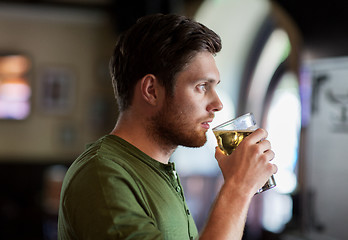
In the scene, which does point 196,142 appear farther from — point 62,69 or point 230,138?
point 62,69

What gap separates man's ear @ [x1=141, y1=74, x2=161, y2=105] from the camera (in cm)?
127

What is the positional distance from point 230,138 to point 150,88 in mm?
254

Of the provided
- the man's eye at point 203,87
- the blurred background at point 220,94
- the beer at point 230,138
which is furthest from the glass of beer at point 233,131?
the blurred background at point 220,94

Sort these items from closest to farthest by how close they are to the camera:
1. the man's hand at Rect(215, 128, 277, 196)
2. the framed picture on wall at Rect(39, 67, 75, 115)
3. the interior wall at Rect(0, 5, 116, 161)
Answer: the man's hand at Rect(215, 128, 277, 196) < the interior wall at Rect(0, 5, 116, 161) < the framed picture on wall at Rect(39, 67, 75, 115)

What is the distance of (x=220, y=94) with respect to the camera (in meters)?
5.23

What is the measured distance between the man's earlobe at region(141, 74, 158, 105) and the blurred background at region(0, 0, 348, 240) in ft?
4.18

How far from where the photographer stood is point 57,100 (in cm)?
721

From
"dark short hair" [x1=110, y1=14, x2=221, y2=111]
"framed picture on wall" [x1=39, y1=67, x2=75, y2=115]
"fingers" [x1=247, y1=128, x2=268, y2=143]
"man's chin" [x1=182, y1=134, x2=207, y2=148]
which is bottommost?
"man's chin" [x1=182, y1=134, x2=207, y2=148]

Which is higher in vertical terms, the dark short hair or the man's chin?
the dark short hair

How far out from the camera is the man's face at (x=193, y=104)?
1231mm

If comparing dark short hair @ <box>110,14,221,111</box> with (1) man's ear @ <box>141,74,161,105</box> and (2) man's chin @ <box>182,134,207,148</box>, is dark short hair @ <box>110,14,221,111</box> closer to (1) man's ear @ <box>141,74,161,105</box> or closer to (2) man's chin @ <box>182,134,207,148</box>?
(1) man's ear @ <box>141,74,161,105</box>

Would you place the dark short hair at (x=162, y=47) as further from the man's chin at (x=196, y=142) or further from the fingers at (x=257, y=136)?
the fingers at (x=257, y=136)

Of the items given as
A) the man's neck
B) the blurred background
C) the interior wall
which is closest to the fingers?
the man's neck

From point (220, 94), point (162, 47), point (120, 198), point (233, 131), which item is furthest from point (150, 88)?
point (220, 94)
